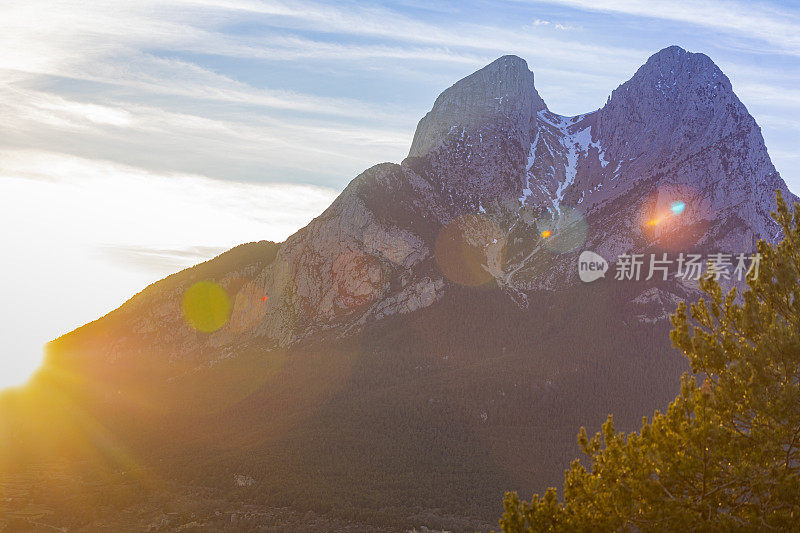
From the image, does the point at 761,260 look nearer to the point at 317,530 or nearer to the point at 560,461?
the point at 317,530

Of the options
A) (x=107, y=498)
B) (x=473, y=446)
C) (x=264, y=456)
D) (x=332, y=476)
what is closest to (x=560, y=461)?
(x=473, y=446)

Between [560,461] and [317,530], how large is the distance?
A: 66.1 meters

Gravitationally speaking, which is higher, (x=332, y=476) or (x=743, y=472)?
(x=743, y=472)

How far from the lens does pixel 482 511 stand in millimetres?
160750

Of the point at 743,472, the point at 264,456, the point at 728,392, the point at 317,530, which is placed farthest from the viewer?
the point at 264,456

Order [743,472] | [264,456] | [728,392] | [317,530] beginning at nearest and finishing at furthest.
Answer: [743,472] < [728,392] < [317,530] < [264,456]

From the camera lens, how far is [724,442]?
1123 inches

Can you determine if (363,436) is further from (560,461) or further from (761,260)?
(761,260)

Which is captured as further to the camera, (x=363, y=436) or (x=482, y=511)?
(x=363, y=436)

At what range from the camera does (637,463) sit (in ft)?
97.1

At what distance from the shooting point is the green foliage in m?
28.5

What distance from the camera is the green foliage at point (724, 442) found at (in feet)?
93.5

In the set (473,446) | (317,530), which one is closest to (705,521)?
(317,530)

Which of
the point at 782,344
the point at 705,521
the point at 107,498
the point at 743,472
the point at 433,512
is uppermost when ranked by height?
the point at 782,344
